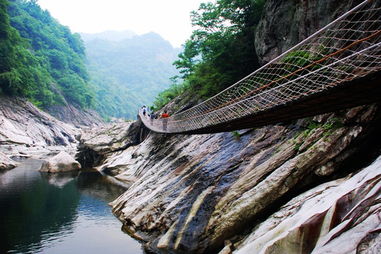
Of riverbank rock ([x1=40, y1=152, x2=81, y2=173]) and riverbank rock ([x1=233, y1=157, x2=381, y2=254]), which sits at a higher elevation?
riverbank rock ([x1=40, y1=152, x2=81, y2=173])

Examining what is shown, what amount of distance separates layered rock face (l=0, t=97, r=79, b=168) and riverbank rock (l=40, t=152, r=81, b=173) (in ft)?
5.44

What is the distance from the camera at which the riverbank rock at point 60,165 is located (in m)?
13.0

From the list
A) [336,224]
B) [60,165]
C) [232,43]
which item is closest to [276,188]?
[336,224]

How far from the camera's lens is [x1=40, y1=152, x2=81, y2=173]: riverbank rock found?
1302 cm

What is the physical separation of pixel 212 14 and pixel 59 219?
7222mm

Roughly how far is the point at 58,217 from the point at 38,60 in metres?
30.0

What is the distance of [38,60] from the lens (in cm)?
3194

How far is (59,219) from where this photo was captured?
6988 mm

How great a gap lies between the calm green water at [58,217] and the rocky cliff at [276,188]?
50 centimetres

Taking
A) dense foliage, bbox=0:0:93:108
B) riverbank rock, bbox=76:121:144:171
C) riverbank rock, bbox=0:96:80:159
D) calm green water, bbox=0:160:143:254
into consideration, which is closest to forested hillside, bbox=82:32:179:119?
dense foliage, bbox=0:0:93:108

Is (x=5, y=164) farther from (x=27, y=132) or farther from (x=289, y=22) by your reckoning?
(x=289, y=22)

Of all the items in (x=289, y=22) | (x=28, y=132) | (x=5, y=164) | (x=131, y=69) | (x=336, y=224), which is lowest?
(x=336, y=224)

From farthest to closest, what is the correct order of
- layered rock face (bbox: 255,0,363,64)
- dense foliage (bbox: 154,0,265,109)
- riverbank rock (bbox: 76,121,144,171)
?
riverbank rock (bbox: 76,121,144,171)
dense foliage (bbox: 154,0,265,109)
layered rock face (bbox: 255,0,363,64)

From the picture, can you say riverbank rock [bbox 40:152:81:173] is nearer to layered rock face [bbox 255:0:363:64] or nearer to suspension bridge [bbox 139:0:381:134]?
suspension bridge [bbox 139:0:381:134]
